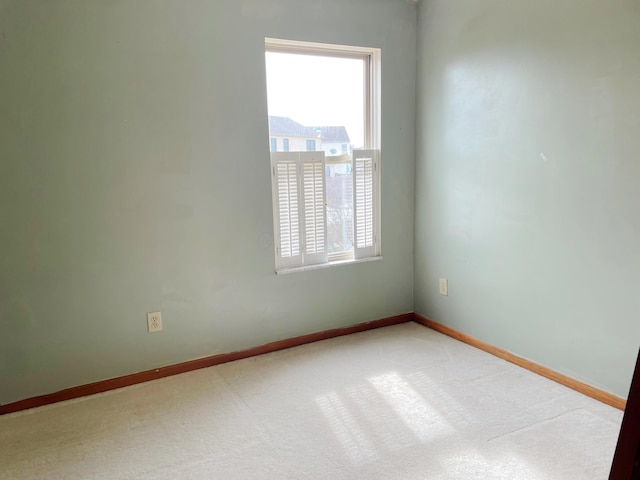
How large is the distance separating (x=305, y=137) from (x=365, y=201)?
605 millimetres

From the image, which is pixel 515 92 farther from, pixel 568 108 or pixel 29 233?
pixel 29 233

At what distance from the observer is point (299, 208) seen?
2.81 metres

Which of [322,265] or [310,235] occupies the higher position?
[310,235]

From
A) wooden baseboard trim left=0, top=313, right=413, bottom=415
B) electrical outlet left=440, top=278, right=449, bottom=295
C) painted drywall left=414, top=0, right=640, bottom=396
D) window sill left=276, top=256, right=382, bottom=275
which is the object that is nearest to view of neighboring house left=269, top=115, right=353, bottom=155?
painted drywall left=414, top=0, right=640, bottom=396

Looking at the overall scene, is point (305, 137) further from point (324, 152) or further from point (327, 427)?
point (327, 427)

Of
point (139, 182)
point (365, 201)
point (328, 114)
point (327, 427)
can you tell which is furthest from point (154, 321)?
point (328, 114)

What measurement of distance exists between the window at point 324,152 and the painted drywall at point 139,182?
0.11 metres

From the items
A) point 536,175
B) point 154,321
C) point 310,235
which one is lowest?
point 154,321

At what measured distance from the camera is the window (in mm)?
2748

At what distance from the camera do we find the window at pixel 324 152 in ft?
9.02

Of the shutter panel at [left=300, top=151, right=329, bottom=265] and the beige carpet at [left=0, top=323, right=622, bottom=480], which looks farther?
the shutter panel at [left=300, top=151, right=329, bottom=265]

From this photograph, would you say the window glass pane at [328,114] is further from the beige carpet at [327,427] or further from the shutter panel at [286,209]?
the beige carpet at [327,427]

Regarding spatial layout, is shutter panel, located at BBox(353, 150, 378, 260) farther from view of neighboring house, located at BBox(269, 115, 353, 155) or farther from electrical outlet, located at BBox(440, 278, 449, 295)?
electrical outlet, located at BBox(440, 278, 449, 295)

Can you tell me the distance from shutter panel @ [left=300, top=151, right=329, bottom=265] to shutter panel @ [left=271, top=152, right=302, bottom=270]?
5 centimetres
